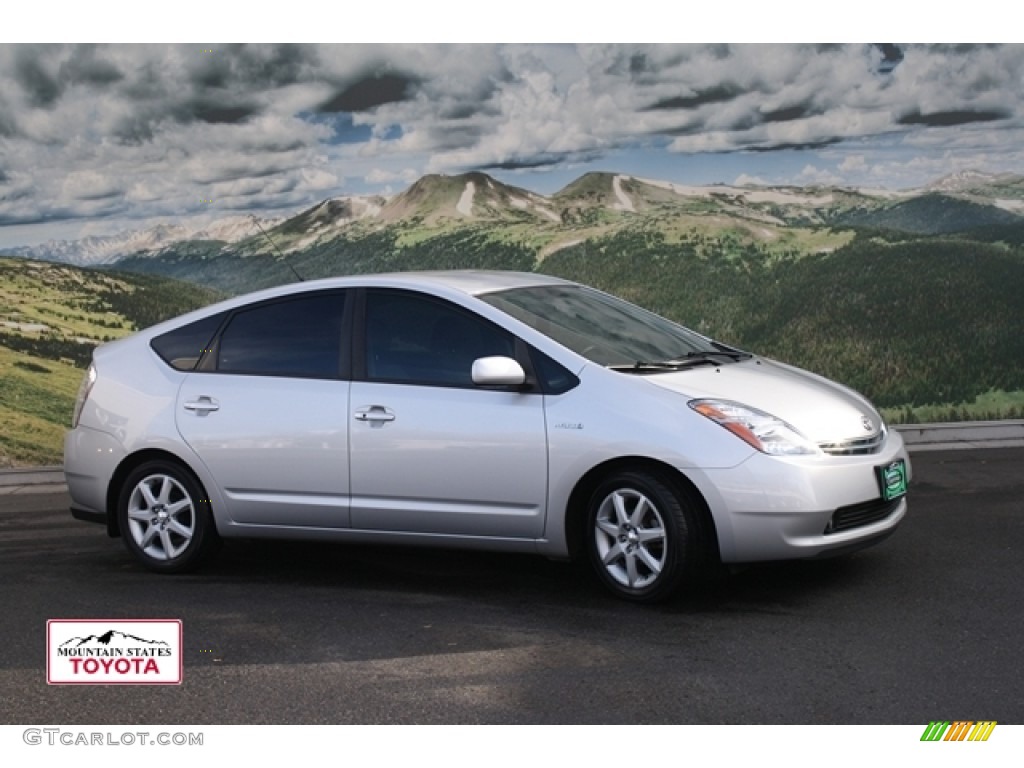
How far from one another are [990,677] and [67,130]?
29.1 feet

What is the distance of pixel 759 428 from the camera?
6.35 m

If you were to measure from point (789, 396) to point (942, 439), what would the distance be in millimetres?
5478

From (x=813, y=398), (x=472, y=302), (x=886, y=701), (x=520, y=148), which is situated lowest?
(x=886, y=701)

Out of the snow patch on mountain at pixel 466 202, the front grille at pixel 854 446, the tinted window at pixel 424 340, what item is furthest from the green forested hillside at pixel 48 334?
the front grille at pixel 854 446

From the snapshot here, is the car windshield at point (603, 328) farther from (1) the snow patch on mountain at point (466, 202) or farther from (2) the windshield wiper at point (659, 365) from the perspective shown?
(1) the snow patch on mountain at point (466, 202)

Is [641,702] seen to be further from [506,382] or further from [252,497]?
[252,497]

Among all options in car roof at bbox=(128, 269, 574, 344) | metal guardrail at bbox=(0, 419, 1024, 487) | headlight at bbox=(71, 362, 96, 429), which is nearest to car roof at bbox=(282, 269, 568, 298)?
car roof at bbox=(128, 269, 574, 344)

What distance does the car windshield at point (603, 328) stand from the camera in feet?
22.7

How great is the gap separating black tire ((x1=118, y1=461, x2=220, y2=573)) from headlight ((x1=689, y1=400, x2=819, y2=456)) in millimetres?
2612

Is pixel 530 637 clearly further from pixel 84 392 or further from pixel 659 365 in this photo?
pixel 84 392

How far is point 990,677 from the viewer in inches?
210

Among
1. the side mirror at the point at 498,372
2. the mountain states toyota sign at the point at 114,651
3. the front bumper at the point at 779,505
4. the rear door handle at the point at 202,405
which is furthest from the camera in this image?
the rear door handle at the point at 202,405

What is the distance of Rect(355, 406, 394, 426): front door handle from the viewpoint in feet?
22.8

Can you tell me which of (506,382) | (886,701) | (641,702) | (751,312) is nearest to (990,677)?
(886,701)
